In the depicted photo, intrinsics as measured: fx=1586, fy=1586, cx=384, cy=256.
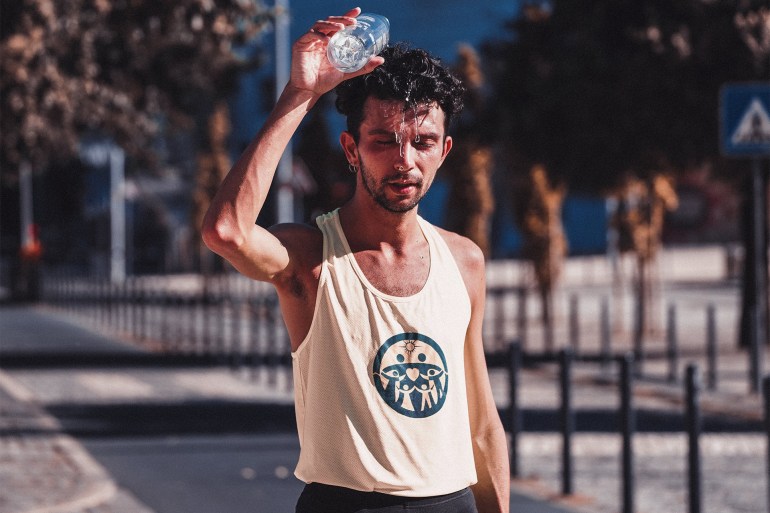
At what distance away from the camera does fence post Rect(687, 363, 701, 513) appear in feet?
25.6

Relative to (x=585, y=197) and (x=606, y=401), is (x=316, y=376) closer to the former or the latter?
(x=606, y=401)

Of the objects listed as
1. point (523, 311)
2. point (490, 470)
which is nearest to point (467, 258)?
point (490, 470)

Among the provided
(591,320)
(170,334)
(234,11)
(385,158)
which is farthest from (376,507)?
(591,320)

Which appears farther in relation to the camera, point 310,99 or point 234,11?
point 234,11

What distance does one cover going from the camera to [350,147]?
10.9 ft

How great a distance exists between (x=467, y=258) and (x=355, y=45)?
65 centimetres

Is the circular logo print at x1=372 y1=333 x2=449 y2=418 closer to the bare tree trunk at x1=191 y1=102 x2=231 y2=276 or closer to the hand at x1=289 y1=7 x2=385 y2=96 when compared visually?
the hand at x1=289 y1=7 x2=385 y2=96

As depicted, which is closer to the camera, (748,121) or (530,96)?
(748,121)

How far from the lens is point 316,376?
125 inches

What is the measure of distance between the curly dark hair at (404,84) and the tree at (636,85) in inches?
635

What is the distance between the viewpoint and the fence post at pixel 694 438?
7.82 m

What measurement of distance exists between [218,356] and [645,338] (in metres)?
7.14

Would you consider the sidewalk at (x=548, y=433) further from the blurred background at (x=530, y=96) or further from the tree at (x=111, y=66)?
the tree at (x=111, y=66)

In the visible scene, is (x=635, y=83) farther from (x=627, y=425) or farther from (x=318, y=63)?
(x=318, y=63)
